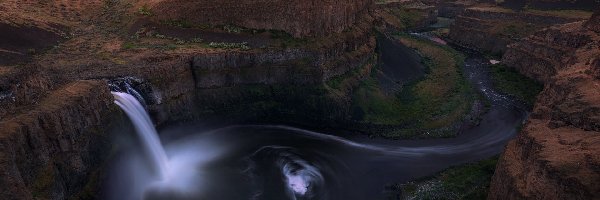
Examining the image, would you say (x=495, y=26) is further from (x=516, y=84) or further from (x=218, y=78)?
(x=218, y=78)

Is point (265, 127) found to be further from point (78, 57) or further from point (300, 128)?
point (78, 57)

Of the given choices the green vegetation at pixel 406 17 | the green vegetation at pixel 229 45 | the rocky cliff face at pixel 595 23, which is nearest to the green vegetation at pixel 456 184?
the green vegetation at pixel 229 45

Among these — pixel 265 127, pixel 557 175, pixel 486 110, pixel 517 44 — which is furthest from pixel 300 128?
pixel 517 44

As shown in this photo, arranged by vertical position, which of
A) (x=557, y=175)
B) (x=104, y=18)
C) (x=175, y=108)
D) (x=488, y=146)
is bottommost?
(x=488, y=146)

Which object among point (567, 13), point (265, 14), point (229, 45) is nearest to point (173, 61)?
point (229, 45)

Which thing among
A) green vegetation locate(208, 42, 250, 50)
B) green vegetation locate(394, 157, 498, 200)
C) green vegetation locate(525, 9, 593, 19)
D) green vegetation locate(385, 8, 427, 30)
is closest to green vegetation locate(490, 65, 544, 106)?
green vegetation locate(525, 9, 593, 19)

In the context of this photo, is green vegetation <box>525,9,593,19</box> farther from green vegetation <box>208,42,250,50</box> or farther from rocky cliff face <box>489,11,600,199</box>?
green vegetation <box>208,42,250,50</box>
